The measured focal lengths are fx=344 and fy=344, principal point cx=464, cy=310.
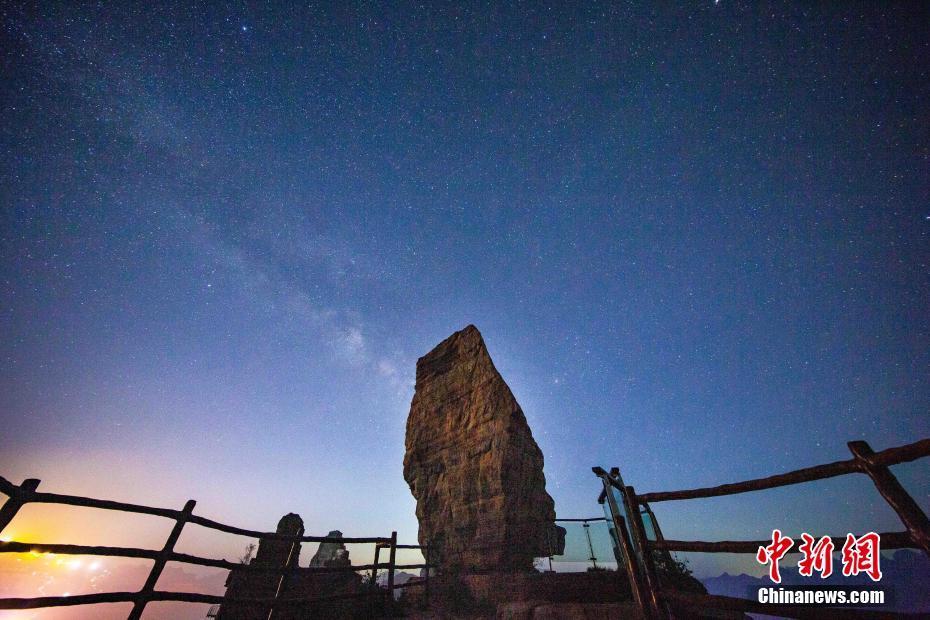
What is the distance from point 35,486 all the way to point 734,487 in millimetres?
6987

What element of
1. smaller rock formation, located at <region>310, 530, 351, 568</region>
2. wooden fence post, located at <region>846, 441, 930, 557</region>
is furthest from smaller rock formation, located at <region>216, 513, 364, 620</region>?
wooden fence post, located at <region>846, 441, 930, 557</region>

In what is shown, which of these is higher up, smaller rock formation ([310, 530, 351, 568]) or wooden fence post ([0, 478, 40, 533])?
smaller rock formation ([310, 530, 351, 568])

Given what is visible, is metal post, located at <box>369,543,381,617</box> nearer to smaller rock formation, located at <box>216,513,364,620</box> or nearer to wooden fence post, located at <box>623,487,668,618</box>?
smaller rock formation, located at <box>216,513,364,620</box>

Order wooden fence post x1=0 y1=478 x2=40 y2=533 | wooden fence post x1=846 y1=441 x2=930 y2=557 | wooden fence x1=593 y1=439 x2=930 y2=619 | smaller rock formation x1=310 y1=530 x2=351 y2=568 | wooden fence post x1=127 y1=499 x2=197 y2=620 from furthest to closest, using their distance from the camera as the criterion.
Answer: smaller rock formation x1=310 y1=530 x2=351 y2=568 < wooden fence post x1=127 y1=499 x2=197 y2=620 < wooden fence post x1=0 y1=478 x2=40 y2=533 < wooden fence x1=593 y1=439 x2=930 y2=619 < wooden fence post x1=846 y1=441 x2=930 y2=557

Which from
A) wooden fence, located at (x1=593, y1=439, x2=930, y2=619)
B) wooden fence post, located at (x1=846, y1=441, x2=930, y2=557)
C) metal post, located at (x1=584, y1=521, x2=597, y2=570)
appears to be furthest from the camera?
metal post, located at (x1=584, y1=521, x2=597, y2=570)

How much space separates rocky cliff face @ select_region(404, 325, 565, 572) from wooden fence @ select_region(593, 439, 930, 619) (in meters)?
10.6

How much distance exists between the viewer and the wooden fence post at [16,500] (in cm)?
330

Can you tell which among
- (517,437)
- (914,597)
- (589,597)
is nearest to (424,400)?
(517,437)

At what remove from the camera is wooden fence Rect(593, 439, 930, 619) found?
7.09 feet

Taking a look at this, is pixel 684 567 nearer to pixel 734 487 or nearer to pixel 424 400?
pixel 734 487

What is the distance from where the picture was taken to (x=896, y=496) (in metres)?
2.25

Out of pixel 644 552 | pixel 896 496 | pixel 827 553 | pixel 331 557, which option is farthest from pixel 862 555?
pixel 331 557

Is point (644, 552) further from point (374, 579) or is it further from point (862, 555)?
point (374, 579)

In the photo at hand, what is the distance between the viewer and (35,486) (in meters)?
3.67
